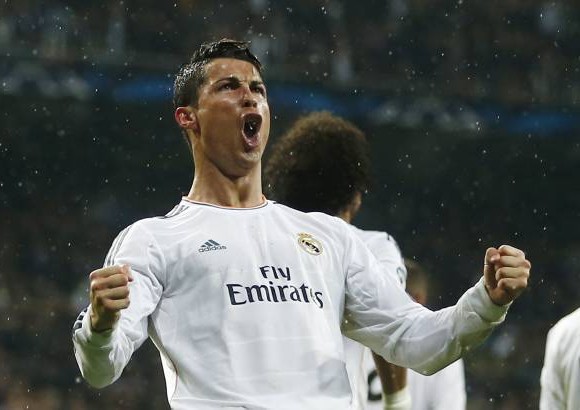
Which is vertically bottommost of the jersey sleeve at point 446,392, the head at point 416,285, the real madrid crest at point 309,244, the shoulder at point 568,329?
the jersey sleeve at point 446,392

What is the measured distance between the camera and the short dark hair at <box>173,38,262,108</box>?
11.3 ft

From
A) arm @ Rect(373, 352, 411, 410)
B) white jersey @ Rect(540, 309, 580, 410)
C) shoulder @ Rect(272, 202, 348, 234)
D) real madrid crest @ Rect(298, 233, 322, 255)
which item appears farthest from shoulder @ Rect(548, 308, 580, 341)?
real madrid crest @ Rect(298, 233, 322, 255)

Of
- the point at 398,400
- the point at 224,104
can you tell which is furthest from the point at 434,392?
the point at 224,104

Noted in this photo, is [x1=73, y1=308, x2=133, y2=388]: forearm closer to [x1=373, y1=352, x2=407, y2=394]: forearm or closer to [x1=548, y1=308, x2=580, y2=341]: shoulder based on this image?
[x1=373, y1=352, x2=407, y2=394]: forearm

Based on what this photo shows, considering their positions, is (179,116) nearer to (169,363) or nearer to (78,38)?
(169,363)

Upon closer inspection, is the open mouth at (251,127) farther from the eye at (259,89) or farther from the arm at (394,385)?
the arm at (394,385)

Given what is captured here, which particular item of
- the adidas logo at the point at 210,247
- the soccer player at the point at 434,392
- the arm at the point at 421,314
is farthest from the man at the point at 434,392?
the adidas logo at the point at 210,247

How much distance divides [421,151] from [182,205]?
34.6ft

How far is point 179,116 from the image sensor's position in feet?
11.4

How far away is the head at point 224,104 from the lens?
3.34 metres

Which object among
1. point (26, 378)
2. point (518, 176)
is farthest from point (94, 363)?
point (518, 176)

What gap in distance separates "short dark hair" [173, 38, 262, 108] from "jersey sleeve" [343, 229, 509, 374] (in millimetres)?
587

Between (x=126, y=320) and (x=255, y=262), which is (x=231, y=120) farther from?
(x=126, y=320)

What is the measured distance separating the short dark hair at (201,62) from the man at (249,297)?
0.04 metres
